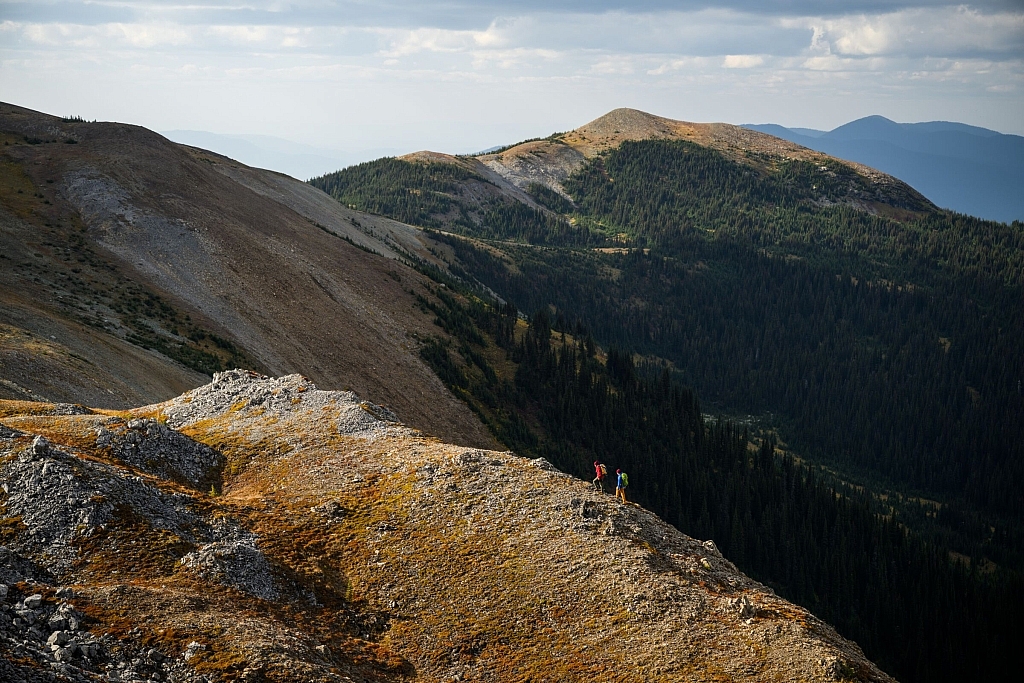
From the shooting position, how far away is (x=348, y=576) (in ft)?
96.5

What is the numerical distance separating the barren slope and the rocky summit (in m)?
21.0

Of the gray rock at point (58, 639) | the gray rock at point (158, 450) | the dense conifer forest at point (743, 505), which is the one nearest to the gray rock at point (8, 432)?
the gray rock at point (158, 450)

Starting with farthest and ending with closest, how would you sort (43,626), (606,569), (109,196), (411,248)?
(411,248), (109,196), (606,569), (43,626)

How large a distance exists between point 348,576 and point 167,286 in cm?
6454

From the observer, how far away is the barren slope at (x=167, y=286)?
58.7 meters

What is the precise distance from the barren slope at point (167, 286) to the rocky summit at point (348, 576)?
21.0m

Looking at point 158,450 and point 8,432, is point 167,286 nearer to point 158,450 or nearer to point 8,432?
point 158,450

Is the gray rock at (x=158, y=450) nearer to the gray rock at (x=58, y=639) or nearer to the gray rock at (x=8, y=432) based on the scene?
the gray rock at (x=8, y=432)

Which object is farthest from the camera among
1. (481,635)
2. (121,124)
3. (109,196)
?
(121,124)

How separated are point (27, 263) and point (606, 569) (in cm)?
6675

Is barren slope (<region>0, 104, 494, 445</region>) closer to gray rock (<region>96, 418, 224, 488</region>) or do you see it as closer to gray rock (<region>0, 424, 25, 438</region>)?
gray rock (<region>96, 418, 224, 488</region>)

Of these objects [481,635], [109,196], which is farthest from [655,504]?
[481,635]

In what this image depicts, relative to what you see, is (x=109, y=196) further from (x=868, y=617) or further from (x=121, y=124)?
(x=868, y=617)

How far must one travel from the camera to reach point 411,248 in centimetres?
18588
